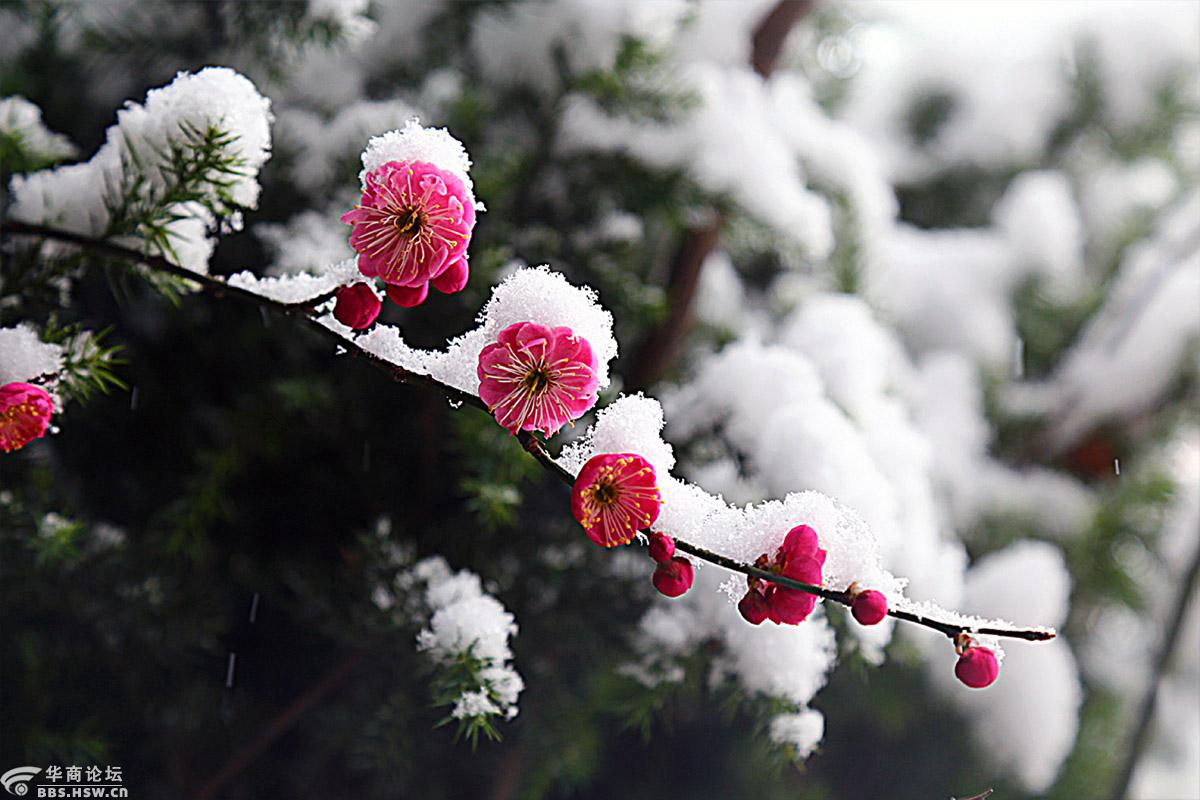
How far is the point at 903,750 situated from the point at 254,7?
451 millimetres

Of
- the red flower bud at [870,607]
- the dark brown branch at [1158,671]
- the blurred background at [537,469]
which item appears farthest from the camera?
the dark brown branch at [1158,671]

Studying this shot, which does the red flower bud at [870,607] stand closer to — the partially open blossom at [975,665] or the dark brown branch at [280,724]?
the partially open blossom at [975,665]

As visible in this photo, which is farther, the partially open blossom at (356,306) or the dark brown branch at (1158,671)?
the dark brown branch at (1158,671)

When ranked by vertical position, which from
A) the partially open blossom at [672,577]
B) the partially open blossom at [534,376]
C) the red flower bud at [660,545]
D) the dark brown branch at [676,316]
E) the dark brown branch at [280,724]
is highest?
the partially open blossom at [534,376]

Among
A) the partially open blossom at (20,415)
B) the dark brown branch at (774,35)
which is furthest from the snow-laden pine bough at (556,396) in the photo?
the dark brown branch at (774,35)

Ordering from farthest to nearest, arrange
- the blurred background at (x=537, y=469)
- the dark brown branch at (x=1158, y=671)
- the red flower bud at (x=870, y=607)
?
the dark brown branch at (x=1158, y=671), the blurred background at (x=537, y=469), the red flower bud at (x=870, y=607)

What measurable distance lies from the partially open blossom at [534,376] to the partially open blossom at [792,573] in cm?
5

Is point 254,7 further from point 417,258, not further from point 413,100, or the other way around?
point 417,258

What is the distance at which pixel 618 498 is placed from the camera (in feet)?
0.65

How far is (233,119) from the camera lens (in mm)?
258

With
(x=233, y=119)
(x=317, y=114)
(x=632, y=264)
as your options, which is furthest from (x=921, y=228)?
(x=233, y=119)

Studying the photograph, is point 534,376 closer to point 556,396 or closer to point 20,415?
point 556,396

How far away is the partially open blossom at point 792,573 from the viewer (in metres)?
0.20

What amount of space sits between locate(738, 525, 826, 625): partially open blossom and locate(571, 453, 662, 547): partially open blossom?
29 millimetres
